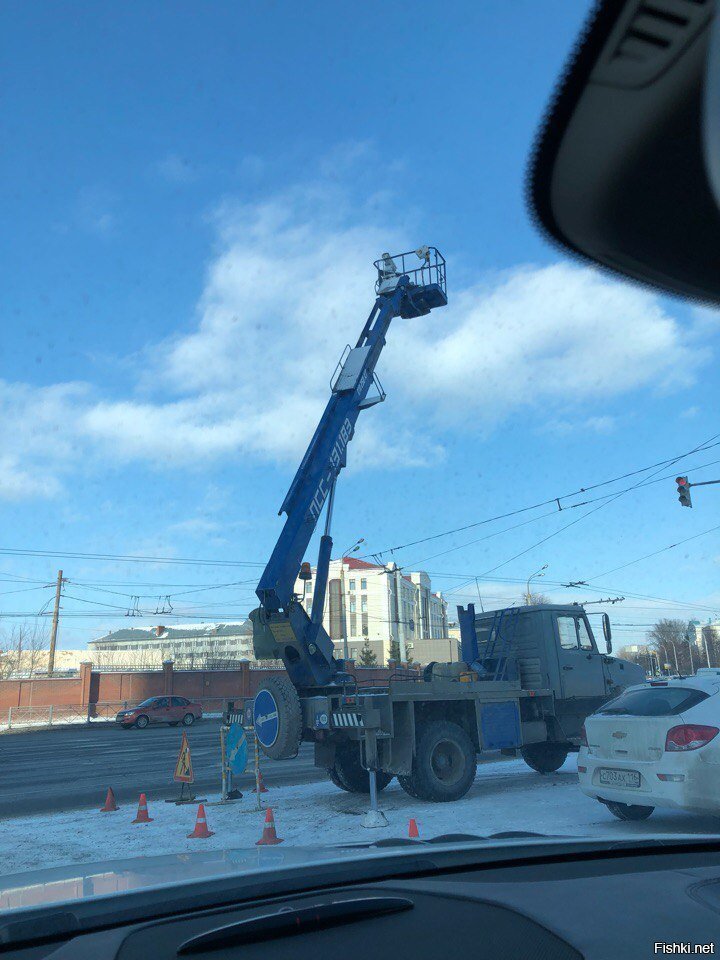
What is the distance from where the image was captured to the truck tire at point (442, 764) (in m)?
10.3

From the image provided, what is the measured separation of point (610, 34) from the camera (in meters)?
2.40

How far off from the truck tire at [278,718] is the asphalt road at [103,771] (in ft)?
7.79

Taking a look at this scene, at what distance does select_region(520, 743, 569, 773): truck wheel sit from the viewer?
1308 centimetres

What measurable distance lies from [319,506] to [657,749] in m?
6.36

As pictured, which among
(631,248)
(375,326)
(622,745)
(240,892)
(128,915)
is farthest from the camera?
(375,326)

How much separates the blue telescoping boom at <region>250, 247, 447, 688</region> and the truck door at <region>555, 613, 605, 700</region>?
11.2 feet

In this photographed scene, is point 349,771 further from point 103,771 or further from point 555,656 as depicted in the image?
point 103,771

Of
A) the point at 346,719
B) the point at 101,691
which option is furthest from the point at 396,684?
the point at 101,691

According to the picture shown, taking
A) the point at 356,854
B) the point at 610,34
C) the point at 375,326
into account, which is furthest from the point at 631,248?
the point at 375,326

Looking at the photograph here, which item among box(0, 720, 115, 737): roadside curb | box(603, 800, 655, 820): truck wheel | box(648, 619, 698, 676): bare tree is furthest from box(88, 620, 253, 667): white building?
box(603, 800, 655, 820): truck wheel

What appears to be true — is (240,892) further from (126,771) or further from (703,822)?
(126,771)

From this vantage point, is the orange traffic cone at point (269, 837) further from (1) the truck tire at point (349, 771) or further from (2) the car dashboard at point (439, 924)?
(2) the car dashboard at point (439, 924)

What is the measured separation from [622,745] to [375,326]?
28.0ft

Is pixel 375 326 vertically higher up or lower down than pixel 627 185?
higher up
